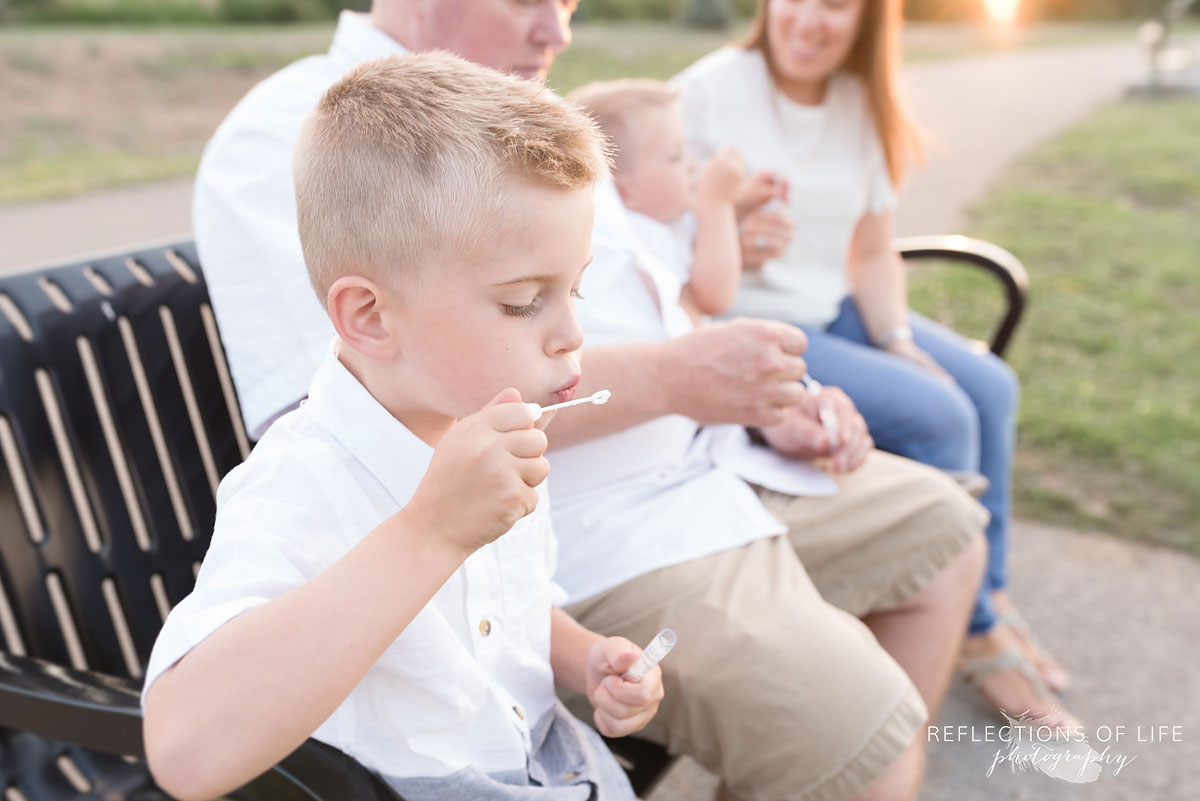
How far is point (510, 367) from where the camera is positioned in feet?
3.65

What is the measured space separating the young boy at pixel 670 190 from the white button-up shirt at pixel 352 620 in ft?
3.08

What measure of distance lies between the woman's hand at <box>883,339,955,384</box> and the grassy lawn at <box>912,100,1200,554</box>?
3.54 feet

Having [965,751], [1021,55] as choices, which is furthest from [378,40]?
[1021,55]

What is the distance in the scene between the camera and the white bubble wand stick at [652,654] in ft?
3.76

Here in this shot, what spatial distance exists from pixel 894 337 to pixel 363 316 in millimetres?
2011

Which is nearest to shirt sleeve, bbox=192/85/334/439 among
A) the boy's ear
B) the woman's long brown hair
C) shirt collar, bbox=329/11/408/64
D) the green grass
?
shirt collar, bbox=329/11/408/64

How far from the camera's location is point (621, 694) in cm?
128

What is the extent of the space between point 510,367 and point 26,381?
3.04 ft

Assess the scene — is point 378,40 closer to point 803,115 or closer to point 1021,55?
point 803,115

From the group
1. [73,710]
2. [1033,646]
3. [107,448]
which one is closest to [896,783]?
[73,710]

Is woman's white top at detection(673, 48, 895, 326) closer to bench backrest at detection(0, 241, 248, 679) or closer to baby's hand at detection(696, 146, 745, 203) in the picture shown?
baby's hand at detection(696, 146, 745, 203)

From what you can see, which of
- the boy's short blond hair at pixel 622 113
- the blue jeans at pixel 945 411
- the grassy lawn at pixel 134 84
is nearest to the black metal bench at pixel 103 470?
the boy's short blond hair at pixel 622 113

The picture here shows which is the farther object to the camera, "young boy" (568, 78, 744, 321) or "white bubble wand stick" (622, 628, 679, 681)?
"young boy" (568, 78, 744, 321)

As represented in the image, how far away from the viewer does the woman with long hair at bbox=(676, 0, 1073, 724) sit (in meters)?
2.69
